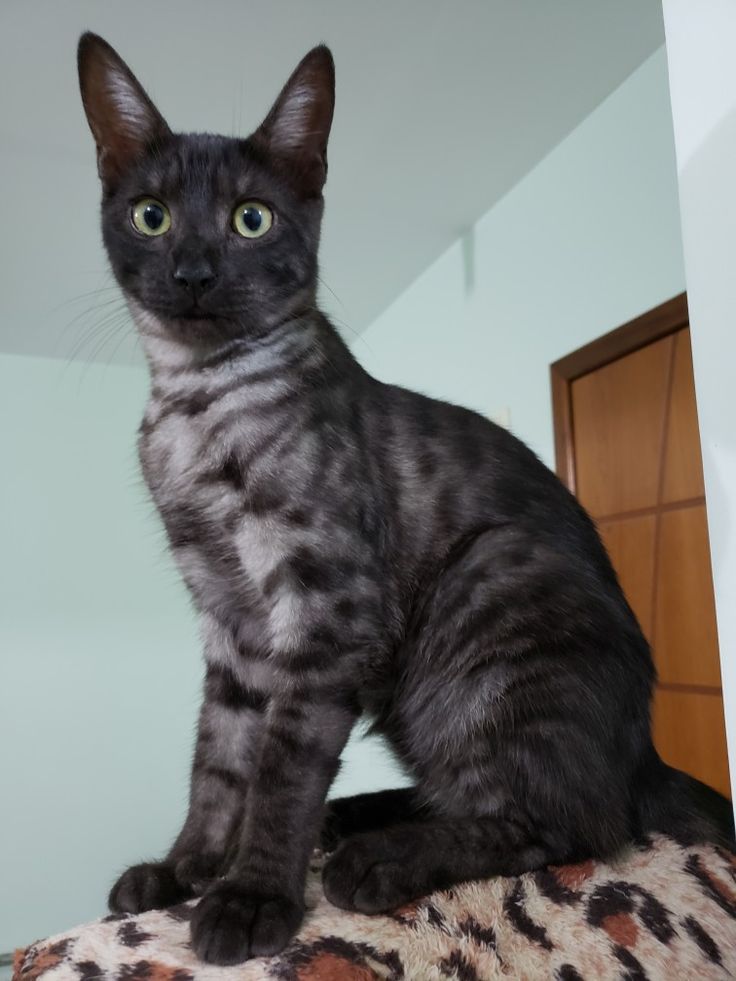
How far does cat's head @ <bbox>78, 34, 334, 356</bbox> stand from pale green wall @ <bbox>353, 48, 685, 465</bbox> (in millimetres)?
1313

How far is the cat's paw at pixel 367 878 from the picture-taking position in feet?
2.49

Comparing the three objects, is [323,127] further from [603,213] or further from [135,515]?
[135,515]

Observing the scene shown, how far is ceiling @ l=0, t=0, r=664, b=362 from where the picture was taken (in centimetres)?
199

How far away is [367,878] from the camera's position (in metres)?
0.77

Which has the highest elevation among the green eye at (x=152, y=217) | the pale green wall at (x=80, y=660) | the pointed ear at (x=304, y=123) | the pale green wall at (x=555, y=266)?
the pale green wall at (x=555, y=266)

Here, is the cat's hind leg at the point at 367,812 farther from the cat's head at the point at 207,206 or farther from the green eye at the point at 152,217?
the green eye at the point at 152,217

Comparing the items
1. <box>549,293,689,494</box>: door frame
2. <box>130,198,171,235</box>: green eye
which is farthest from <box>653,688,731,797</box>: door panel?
<box>130,198,171,235</box>: green eye

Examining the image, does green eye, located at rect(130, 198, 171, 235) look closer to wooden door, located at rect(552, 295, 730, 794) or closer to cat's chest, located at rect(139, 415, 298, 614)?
cat's chest, located at rect(139, 415, 298, 614)

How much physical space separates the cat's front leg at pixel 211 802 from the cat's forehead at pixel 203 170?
22.8 inches

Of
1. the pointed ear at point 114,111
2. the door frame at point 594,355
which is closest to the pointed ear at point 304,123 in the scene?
the pointed ear at point 114,111

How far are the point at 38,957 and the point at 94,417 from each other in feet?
12.0

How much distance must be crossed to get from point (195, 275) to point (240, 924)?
2.10 feet

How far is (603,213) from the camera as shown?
2295 mm

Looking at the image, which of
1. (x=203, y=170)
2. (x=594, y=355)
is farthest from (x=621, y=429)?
(x=203, y=170)
